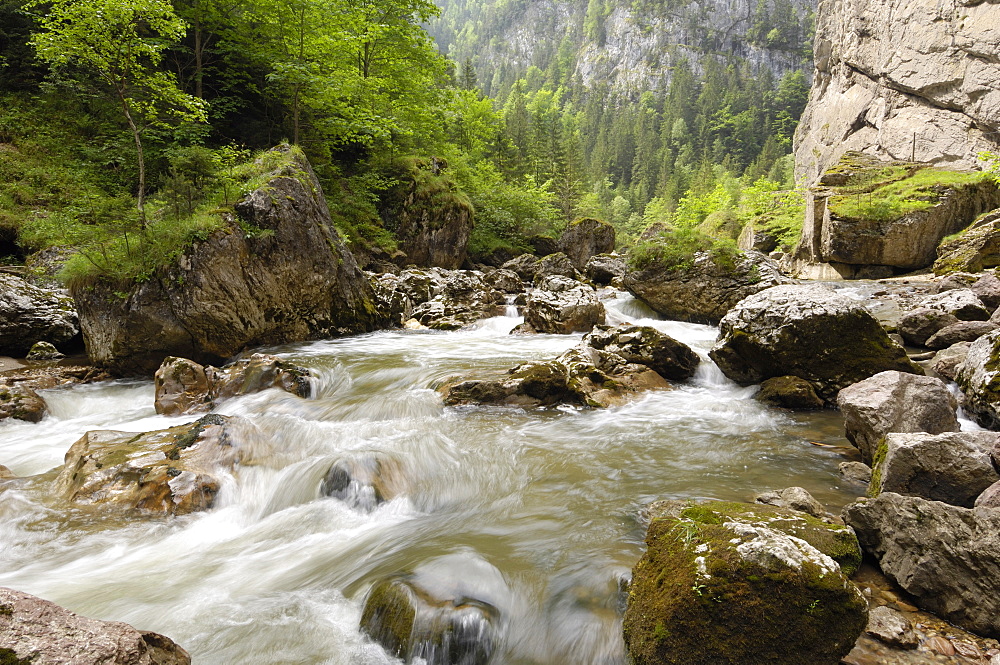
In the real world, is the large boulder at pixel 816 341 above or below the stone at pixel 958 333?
above

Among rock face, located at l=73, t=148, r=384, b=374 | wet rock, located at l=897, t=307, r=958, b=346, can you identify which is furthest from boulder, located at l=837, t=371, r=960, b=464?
rock face, located at l=73, t=148, r=384, b=374

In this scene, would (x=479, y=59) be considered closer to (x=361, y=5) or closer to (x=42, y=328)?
(x=361, y=5)

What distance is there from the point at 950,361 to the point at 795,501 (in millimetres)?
5842

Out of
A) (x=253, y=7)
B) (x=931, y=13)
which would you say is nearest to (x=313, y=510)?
(x=253, y=7)

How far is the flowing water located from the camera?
326 cm

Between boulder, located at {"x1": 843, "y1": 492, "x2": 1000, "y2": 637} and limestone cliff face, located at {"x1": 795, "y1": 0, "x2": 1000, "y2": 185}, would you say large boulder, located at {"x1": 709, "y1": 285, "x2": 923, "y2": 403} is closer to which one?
boulder, located at {"x1": 843, "y1": 492, "x2": 1000, "y2": 637}

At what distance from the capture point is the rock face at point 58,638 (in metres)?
1.71

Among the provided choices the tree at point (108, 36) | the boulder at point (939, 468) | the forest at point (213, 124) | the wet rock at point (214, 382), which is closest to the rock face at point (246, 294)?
the forest at point (213, 124)

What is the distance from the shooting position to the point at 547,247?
28.4 m

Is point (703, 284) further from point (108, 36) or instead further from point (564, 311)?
point (108, 36)

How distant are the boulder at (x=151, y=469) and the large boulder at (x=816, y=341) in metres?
7.84

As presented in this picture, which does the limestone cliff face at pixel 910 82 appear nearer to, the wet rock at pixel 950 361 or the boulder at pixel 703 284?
the boulder at pixel 703 284

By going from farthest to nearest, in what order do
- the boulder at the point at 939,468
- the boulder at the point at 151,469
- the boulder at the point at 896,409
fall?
the boulder at the point at 896,409
the boulder at the point at 151,469
the boulder at the point at 939,468

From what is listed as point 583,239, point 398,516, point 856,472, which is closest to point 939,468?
point 856,472
